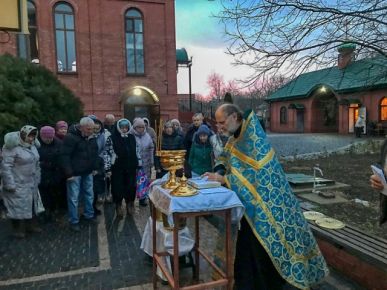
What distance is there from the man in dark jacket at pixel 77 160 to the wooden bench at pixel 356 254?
357 centimetres

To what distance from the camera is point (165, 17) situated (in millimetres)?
17875

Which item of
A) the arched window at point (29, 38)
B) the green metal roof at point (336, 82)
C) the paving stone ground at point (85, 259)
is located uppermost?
the arched window at point (29, 38)

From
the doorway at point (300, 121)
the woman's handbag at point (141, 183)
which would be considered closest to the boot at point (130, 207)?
the woman's handbag at point (141, 183)

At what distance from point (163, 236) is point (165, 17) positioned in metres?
16.2

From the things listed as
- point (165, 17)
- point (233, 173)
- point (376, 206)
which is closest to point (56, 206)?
point (233, 173)

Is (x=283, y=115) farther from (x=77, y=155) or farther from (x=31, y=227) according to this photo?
(x=31, y=227)

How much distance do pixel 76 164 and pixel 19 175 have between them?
83 centimetres

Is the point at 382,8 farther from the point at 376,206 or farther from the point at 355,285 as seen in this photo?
the point at 355,285

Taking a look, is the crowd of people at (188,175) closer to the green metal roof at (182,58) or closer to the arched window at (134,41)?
the arched window at (134,41)

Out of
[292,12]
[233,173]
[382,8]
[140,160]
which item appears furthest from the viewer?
[140,160]

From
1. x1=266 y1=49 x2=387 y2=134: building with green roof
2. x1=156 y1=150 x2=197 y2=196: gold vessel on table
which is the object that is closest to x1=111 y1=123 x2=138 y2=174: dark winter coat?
x1=156 y1=150 x2=197 y2=196: gold vessel on table

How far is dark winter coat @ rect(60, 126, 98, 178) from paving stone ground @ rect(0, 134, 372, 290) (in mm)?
947

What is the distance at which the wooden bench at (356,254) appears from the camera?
3.15 m

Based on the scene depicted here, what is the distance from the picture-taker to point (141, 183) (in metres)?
6.60
